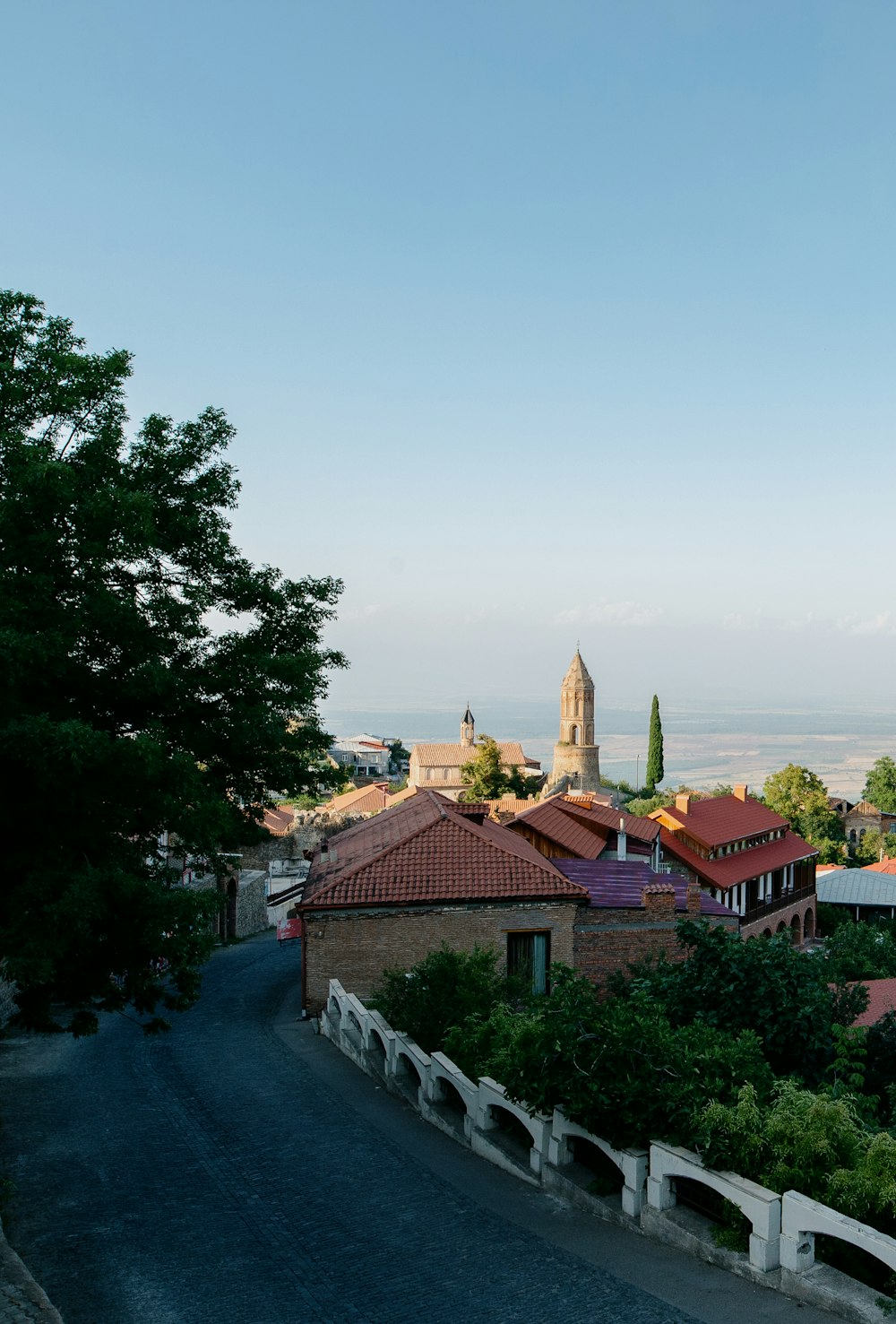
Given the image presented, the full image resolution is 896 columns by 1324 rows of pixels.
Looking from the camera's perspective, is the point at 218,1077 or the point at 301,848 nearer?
the point at 218,1077

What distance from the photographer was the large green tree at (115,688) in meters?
10.4

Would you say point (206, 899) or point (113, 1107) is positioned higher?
point (206, 899)

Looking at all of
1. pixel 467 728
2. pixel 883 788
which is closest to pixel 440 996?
pixel 883 788

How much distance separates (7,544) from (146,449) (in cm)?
277

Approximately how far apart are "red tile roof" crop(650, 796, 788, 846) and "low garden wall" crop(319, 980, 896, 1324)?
1244 inches

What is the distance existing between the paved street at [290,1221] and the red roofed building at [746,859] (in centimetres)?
2901

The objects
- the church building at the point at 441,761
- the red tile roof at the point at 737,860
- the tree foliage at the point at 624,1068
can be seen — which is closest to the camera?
the tree foliage at the point at 624,1068

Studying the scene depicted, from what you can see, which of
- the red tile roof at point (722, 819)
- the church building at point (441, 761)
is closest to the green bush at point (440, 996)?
the red tile roof at point (722, 819)

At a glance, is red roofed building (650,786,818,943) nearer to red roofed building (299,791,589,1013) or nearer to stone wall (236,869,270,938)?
stone wall (236,869,270,938)

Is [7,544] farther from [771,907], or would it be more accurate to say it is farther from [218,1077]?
[771,907]

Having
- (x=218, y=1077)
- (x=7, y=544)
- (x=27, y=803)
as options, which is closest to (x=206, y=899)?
(x=27, y=803)

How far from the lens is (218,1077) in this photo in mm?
17094

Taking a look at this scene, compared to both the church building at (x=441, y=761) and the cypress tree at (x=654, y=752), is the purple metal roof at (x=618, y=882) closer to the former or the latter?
the church building at (x=441, y=761)

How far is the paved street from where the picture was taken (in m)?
9.30
